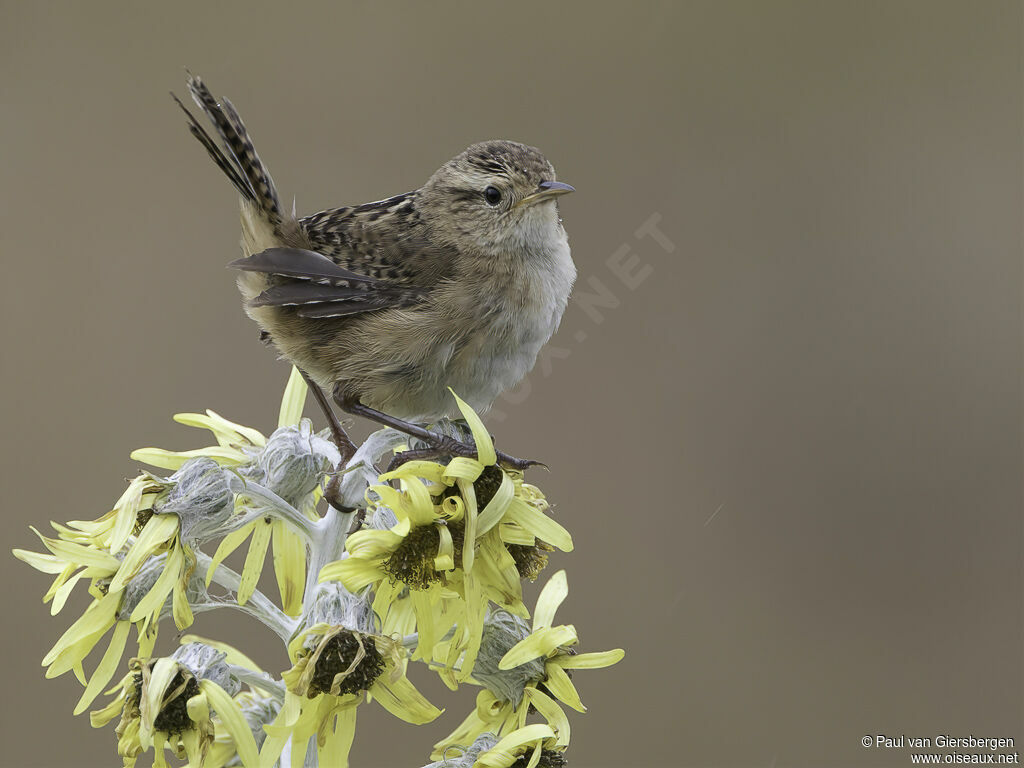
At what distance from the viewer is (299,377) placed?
3016mm

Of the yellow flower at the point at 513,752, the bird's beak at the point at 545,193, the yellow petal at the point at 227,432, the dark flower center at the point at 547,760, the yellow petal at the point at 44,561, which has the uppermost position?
the bird's beak at the point at 545,193

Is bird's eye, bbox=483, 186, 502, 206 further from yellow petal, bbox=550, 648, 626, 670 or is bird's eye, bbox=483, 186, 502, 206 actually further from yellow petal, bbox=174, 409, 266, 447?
yellow petal, bbox=550, 648, 626, 670

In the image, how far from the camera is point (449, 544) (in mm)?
2119

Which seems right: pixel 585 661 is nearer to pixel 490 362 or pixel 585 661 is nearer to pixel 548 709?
pixel 548 709

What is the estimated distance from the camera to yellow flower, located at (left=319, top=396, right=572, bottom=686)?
2.13m

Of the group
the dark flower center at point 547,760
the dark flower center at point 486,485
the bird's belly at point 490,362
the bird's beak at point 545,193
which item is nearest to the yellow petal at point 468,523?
the dark flower center at point 486,485

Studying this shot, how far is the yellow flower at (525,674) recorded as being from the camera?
233 cm

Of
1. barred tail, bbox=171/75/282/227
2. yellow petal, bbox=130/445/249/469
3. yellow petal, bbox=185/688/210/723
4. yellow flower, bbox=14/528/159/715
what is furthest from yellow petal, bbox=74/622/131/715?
barred tail, bbox=171/75/282/227

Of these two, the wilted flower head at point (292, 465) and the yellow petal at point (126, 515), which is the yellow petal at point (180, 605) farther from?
the wilted flower head at point (292, 465)

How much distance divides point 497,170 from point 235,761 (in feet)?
6.55

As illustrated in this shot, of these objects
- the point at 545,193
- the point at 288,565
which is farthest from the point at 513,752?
the point at 545,193

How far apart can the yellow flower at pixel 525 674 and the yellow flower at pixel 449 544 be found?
0.11 meters

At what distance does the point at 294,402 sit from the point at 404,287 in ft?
1.65

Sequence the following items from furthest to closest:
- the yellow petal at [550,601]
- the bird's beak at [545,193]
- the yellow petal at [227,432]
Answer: the bird's beak at [545,193] → the yellow petal at [227,432] → the yellow petal at [550,601]
